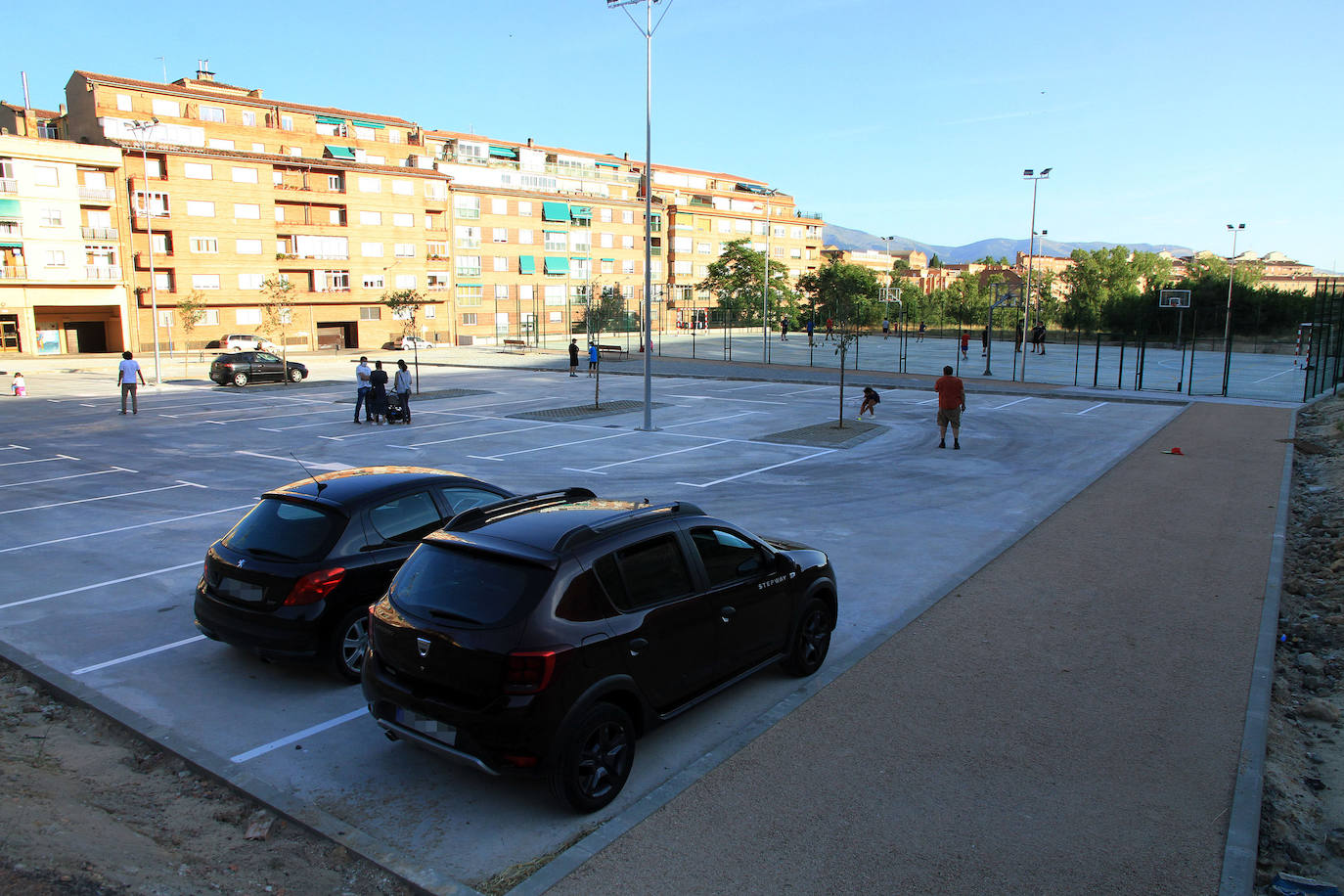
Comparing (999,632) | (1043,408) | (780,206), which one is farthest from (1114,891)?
(780,206)

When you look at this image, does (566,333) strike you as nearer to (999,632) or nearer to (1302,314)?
(1302,314)

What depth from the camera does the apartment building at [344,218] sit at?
5916 cm

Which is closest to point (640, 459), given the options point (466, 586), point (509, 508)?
point (509, 508)

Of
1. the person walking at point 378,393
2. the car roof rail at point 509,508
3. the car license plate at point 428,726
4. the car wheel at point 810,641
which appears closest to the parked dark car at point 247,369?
the person walking at point 378,393

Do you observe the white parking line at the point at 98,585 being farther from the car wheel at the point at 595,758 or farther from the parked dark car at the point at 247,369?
the parked dark car at the point at 247,369

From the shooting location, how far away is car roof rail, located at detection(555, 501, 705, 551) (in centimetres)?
548

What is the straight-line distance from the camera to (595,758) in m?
5.23

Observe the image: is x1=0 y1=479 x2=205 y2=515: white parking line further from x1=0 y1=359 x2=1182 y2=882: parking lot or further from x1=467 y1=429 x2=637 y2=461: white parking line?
x1=467 y1=429 x2=637 y2=461: white parking line

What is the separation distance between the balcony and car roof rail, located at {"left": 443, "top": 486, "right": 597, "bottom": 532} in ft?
204

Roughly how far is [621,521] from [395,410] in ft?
63.3

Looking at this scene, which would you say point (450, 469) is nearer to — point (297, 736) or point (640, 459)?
point (640, 459)

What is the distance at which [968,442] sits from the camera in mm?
20359

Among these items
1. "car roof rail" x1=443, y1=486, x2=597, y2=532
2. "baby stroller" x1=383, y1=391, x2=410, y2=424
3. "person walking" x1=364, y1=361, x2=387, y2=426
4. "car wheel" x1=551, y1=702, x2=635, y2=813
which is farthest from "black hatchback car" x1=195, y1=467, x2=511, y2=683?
"baby stroller" x1=383, y1=391, x2=410, y2=424

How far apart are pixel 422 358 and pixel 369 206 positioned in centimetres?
2175
